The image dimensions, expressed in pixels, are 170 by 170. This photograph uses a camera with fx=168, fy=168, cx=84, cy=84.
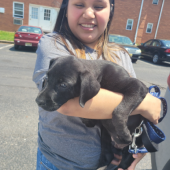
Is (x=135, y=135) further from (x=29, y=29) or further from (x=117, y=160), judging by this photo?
(x=29, y=29)

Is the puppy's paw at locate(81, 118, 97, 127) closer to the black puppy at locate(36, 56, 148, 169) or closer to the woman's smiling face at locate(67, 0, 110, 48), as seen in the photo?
the black puppy at locate(36, 56, 148, 169)

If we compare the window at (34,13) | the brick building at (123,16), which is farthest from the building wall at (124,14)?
the window at (34,13)

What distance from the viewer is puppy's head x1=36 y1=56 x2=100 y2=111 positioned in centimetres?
118

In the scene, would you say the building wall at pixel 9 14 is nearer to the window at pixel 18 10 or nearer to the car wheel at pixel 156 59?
the window at pixel 18 10

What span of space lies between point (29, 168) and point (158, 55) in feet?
40.9

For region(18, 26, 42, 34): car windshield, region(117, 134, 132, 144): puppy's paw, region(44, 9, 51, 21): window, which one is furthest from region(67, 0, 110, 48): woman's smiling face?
region(44, 9, 51, 21): window

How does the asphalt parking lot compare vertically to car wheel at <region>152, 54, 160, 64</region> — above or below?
below

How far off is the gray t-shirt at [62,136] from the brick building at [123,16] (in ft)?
70.3

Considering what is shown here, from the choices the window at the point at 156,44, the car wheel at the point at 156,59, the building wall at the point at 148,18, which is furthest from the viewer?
the building wall at the point at 148,18

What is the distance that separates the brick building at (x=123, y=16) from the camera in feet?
73.7

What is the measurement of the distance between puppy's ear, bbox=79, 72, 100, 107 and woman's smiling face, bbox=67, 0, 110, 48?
21.6 inches

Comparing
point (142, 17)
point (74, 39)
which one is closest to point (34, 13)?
point (142, 17)

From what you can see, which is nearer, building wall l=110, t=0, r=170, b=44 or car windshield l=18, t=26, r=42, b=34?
car windshield l=18, t=26, r=42, b=34

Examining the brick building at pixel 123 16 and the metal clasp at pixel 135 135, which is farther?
the brick building at pixel 123 16
